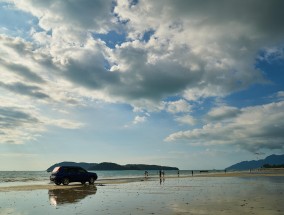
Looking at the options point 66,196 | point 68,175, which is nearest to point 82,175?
point 68,175

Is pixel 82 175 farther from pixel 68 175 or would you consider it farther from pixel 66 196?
pixel 66 196

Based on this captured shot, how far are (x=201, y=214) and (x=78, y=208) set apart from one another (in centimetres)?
611

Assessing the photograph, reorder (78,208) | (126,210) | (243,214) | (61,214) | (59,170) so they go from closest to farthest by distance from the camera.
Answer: (243,214)
(61,214)
(126,210)
(78,208)
(59,170)

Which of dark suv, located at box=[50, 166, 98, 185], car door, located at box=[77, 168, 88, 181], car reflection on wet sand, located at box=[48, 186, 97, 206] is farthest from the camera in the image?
car door, located at box=[77, 168, 88, 181]

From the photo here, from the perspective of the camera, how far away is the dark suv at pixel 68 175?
36188 millimetres

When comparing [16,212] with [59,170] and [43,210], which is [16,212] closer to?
[43,210]

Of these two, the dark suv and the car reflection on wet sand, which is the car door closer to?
the dark suv

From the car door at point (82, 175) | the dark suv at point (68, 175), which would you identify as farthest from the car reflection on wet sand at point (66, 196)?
the car door at point (82, 175)

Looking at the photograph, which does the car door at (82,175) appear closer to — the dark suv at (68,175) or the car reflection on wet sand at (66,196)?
the dark suv at (68,175)

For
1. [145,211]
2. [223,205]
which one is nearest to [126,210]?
[145,211]

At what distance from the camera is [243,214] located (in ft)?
41.9

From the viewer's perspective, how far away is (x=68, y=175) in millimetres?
36656

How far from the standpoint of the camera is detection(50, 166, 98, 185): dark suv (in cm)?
3619

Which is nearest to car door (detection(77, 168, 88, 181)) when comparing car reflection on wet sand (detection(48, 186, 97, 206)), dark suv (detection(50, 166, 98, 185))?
dark suv (detection(50, 166, 98, 185))
